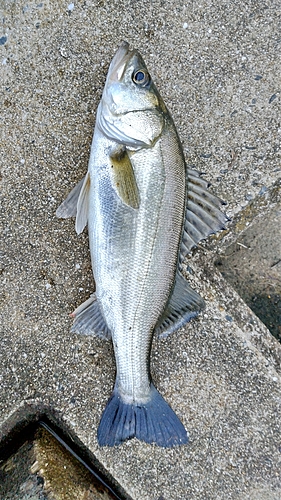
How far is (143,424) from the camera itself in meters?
2.16

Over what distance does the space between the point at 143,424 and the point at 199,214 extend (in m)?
1.12

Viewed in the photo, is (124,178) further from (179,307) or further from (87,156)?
(179,307)

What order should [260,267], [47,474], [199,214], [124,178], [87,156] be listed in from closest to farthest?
[124,178], [199,214], [47,474], [87,156], [260,267]

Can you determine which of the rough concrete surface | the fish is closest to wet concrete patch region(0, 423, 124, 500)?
the rough concrete surface

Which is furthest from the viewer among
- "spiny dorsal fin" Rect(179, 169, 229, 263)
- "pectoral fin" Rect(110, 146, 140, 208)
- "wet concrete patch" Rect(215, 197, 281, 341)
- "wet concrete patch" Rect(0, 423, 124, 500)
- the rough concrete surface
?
"wet concrete patch" Rect(215, 197, 281, 341)

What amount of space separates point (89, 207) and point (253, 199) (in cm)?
98

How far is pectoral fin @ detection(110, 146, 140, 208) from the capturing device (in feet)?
6.43

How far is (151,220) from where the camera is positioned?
6.51 ft

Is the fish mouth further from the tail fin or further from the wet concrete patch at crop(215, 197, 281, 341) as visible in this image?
the tail fin

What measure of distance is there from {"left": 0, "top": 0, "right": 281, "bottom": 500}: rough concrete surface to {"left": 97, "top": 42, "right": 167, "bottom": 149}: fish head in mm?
435

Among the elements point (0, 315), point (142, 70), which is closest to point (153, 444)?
point (0, 315)

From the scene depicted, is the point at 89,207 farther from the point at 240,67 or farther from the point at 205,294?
the point at 240,67

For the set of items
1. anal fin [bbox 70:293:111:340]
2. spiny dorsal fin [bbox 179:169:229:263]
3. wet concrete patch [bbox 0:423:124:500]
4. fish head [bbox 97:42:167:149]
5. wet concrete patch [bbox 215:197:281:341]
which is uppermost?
fish head [bbox 97:42:167:149]

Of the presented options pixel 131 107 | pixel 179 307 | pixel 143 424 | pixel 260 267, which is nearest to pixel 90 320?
pixel 179 307
